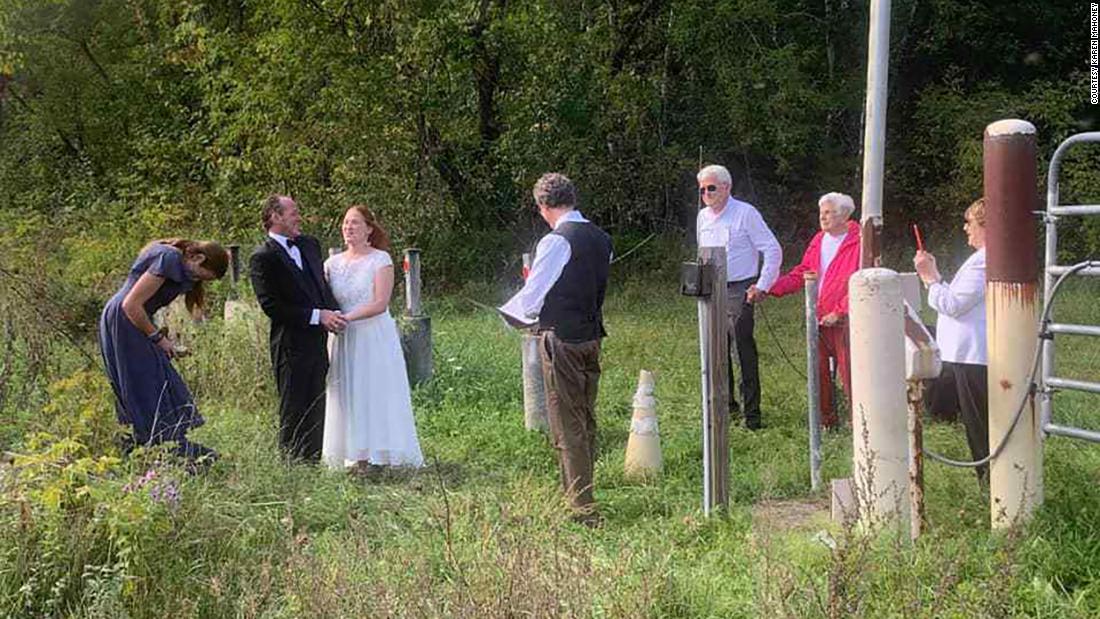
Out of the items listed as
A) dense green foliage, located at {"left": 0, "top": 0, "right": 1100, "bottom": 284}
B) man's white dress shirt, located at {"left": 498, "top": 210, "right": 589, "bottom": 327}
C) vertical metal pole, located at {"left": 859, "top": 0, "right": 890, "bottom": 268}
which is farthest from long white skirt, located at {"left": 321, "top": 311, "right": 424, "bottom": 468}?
dense green foliage, located at {"left": 0, "top": 0, "right": 1100, "bottom": 284}

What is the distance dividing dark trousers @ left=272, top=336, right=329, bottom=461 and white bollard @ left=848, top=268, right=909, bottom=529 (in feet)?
11.7

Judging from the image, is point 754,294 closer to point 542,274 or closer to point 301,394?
point 542,274

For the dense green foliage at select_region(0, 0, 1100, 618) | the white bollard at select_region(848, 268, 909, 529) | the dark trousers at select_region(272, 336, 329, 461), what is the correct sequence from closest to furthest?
the dense green foliage at select_region(0, 0, 1100, 618), the white bollard at select_region(848, 268, 909, 529), the dark trousers at select_region(272, 336, 329, 461)

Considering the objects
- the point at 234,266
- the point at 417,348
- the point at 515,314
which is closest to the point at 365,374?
the point at 515,314

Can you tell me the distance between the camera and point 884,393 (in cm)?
460

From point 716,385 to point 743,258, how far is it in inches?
112

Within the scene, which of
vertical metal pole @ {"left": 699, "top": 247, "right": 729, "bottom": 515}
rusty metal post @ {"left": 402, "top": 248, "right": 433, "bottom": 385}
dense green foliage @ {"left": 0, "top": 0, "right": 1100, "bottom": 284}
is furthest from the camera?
dense green foliage @ {"left": 0, "top": 0, "right": 1100, "bottom": 284}

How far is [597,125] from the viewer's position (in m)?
19.1

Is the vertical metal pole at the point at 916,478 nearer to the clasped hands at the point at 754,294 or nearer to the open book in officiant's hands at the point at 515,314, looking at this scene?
the open book in officiant's hands at the point at 515,314

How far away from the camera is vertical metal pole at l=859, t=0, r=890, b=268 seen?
17.7ft

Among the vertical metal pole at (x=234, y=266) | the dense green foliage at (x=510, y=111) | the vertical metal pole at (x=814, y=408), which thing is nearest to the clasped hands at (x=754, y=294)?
the vertical metal pole at (x=814, y=408)

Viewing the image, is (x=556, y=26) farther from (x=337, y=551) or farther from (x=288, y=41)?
(x=337, y=551)

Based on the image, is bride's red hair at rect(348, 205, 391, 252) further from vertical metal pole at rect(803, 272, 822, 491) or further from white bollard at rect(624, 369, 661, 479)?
Answer: vertical metal pole at rect(803, 272, 822, 491)

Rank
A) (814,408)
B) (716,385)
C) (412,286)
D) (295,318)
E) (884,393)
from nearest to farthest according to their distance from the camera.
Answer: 1. (884,393)
2. (716,385)
3. (814,408)
4. (295,318)
5. (412,286)
